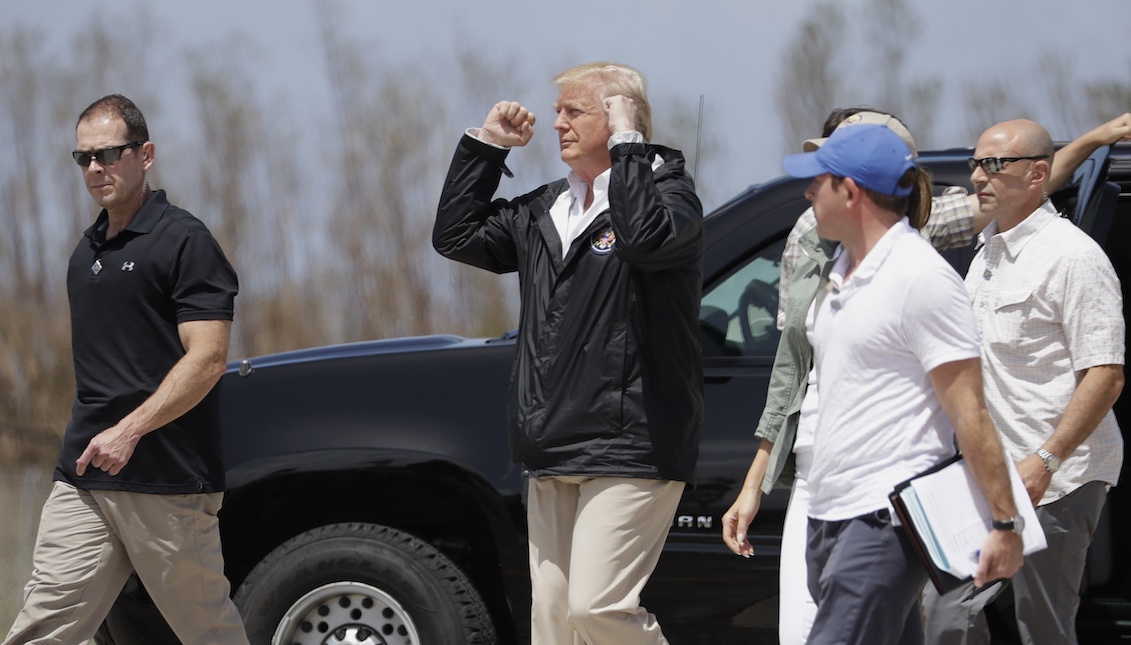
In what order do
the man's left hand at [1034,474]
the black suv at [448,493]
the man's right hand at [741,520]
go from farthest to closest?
the black suv at [448,493] → the man's left hand at [1034,474] → the man's right hand at [741,520]

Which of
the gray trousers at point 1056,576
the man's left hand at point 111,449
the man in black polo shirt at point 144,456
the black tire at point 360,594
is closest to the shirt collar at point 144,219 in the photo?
the man in black polo shirt at point 144,456

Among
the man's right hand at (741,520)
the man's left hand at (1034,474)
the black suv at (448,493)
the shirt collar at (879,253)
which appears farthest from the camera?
the black suv at (448,493)

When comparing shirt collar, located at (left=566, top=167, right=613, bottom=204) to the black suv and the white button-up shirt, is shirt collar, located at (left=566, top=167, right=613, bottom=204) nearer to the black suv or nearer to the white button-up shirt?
the black suv

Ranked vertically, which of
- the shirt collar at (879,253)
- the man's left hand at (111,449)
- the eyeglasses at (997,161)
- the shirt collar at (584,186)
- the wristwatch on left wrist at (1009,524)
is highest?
the shirt collar at (584,186)

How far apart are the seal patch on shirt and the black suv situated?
0.86m

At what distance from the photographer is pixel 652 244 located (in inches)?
136

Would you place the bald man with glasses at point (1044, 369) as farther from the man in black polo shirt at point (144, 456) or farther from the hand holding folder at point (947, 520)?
the man in black polo shirt at point (144, 456)

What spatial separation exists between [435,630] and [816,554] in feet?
5.87

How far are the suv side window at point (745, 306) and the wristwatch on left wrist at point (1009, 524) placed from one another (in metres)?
1.69

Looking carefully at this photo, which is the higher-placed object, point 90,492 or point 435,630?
point 90,492

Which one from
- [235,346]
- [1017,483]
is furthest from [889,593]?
[235,346]

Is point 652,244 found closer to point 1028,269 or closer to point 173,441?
point 1028,269

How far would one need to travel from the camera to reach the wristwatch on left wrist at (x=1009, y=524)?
2822mm

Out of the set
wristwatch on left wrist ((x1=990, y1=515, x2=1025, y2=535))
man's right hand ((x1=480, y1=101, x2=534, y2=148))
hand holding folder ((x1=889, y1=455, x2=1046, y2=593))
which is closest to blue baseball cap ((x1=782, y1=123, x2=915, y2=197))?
hand holding folder ((x1=889, y1=455, x2=1046, y2=593))
